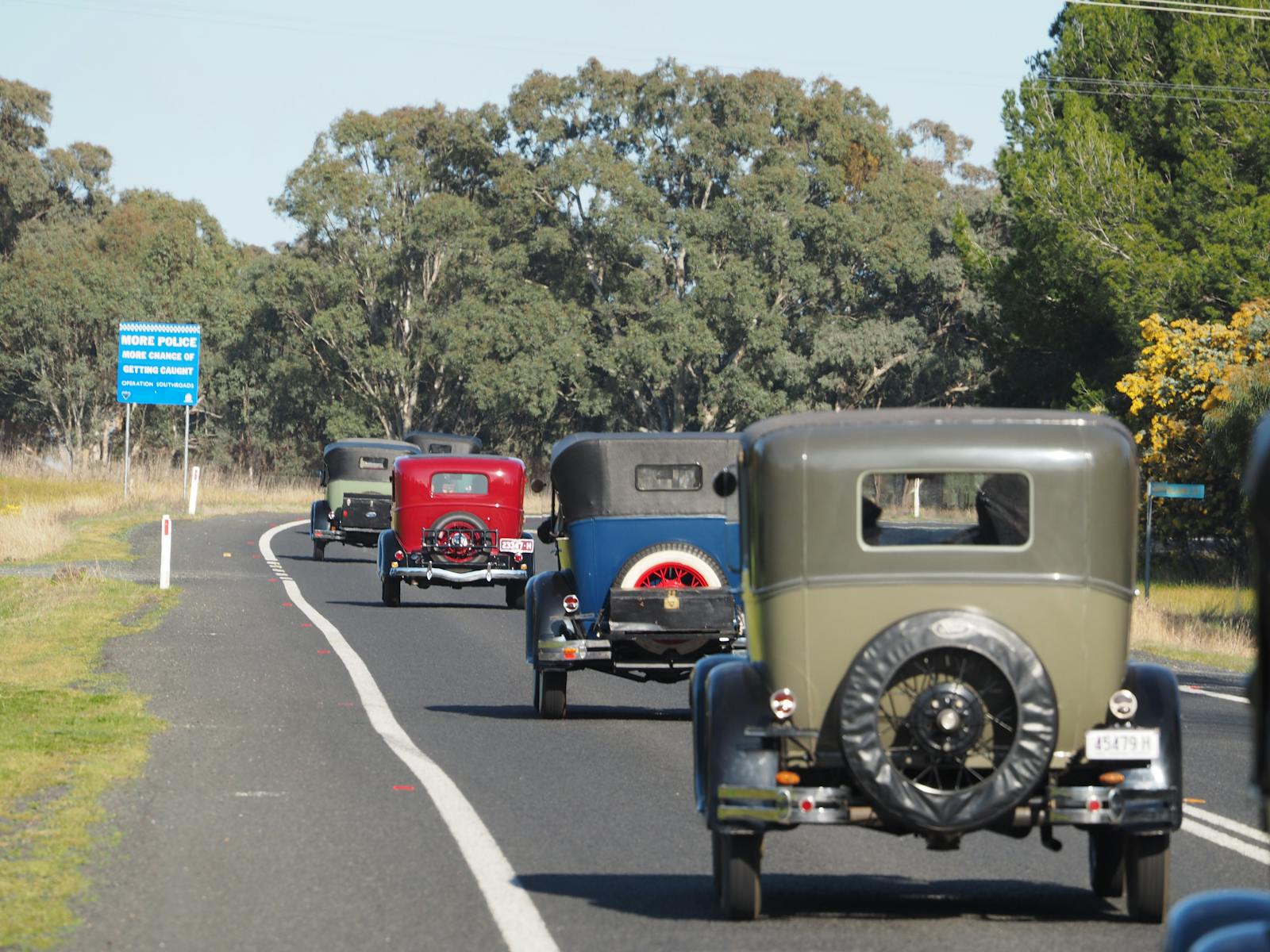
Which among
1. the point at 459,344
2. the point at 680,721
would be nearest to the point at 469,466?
the point at 680,721

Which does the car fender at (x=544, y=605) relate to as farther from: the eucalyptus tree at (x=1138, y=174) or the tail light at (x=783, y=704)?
the eucalyptus tree at (x=1138, y=174)

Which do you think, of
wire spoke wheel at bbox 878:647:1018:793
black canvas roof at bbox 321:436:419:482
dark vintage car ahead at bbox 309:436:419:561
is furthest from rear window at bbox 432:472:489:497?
wire spoke wheel at bbox 878:647:1018:793

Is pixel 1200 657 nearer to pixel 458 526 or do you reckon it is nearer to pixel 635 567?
pixel 635 567

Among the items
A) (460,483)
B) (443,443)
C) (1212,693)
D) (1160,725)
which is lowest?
(1212,693)

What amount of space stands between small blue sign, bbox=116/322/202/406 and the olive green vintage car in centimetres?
4444

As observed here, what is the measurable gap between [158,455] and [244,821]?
72.8 m

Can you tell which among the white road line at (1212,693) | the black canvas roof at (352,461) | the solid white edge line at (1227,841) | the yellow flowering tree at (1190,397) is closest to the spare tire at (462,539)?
the white road line at (1212,693)

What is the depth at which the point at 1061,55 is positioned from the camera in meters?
48.4

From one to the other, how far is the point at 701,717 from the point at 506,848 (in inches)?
59.6

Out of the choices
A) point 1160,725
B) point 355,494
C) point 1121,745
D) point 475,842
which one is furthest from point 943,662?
point 355,494

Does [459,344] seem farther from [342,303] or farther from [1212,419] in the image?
[1212,419]

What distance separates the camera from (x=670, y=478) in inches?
611

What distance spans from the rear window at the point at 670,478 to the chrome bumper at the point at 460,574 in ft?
36.6

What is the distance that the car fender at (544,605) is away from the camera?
48.1ft
